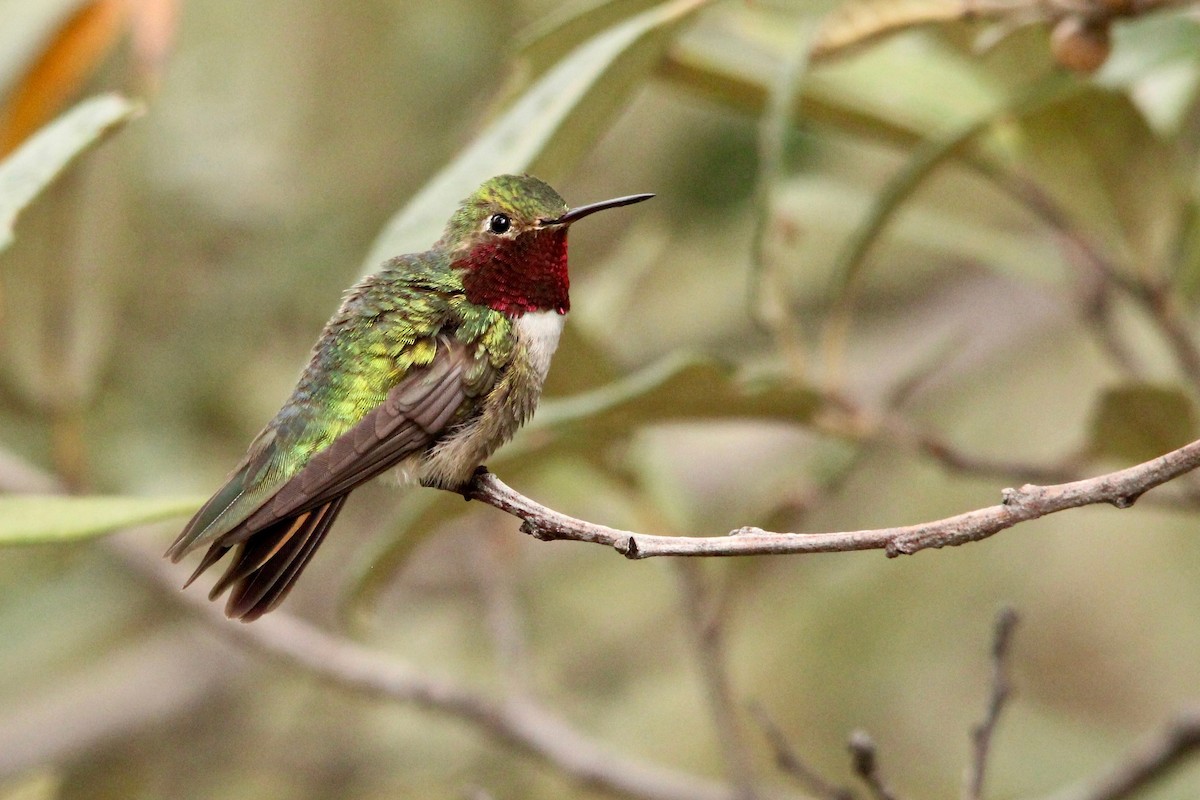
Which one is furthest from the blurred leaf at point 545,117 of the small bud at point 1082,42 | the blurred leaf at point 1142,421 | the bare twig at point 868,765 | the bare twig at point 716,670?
the bare twig at point 716,670

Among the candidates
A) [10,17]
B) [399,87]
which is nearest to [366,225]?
[399,87]

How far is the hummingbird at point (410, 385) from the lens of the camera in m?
1.61

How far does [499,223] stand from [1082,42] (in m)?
0.75

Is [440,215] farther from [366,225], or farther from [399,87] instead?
[399,87]

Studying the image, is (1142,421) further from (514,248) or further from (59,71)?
(59,71)

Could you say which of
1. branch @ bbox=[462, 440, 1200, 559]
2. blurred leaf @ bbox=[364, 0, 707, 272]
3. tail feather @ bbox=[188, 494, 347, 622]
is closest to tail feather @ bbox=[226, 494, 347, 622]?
tail feather @ bbox=[188, 494, 347, 622]

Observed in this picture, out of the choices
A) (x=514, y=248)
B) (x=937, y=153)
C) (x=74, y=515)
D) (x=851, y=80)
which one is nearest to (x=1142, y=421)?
(x=937, y=153)

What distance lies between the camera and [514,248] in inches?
75.5

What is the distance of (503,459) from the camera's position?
6.95 feet

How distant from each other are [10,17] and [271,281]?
1538mm

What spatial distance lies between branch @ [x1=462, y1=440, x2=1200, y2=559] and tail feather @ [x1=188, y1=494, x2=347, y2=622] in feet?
1.37

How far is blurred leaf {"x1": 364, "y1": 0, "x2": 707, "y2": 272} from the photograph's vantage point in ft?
5.47

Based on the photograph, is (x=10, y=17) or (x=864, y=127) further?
(x=864, y=127)

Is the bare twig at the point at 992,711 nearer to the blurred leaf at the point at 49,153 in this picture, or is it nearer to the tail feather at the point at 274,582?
the tail feather at the point at 274,582
